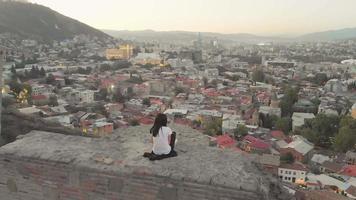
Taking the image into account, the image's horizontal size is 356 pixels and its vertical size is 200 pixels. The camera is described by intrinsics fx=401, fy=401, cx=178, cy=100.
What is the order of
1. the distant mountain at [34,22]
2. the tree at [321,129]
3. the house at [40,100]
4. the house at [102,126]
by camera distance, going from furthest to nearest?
the distant mountain at [34,22]
the house at [40,100]
the tree at [321,129]
the house at [102,126]

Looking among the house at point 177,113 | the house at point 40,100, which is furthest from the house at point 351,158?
the house at point 40,100

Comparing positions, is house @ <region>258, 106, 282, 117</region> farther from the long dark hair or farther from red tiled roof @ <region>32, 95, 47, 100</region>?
the long dark hair

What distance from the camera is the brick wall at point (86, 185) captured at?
2.94 m

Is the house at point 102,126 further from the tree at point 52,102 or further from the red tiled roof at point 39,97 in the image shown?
the red tiled roof at point 39,97

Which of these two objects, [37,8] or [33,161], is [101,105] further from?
[37,8]

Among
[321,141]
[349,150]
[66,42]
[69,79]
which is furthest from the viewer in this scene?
[66,42]

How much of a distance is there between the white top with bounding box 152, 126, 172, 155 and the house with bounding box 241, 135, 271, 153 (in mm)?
16052

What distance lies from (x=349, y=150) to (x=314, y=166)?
3.98 m

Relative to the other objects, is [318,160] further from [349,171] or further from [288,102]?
[288,102]

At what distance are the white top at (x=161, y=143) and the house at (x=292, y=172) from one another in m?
13.6

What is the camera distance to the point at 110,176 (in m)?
3.15

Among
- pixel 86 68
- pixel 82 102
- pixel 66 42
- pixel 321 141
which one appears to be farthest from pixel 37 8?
pixel 321 141

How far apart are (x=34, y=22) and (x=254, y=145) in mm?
68104

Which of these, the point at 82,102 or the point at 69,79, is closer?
the point at 82,102
